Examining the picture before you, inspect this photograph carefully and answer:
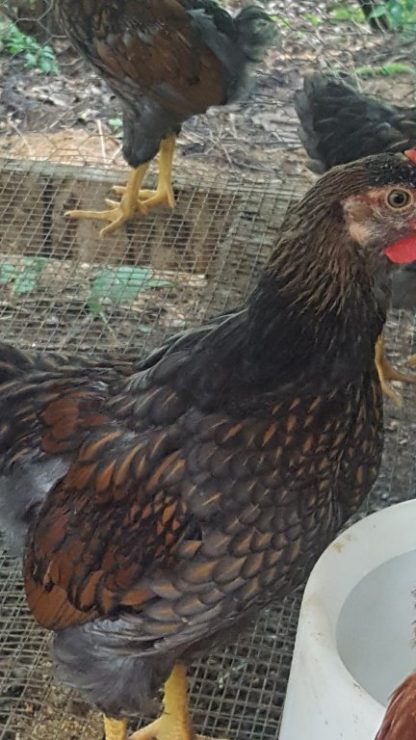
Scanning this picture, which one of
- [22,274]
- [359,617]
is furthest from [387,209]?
[22,274]

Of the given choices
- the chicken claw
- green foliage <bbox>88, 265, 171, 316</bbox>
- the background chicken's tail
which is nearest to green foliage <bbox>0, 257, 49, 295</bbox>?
green foliage <bbox>88, 265, 171, 316</bbox>

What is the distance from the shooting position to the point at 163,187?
9.64 feet

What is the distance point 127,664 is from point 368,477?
0.46 m

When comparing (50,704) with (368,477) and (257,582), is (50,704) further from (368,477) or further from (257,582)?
(368,477)

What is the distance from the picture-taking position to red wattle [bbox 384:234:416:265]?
1428 mm

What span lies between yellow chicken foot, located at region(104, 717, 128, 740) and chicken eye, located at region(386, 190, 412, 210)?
904 millimetres

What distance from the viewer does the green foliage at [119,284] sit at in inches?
104

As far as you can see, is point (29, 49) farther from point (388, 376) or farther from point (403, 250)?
point (403, 250)

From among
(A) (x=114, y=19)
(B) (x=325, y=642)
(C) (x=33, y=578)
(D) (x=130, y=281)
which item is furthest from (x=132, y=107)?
(B) (x=325, y=642)

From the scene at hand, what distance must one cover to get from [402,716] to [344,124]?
65.8 inches

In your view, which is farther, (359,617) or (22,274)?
(22,274)

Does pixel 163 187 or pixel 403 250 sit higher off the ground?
pixel 403 250

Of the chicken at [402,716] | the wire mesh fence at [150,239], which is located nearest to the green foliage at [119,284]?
the wire mesh fence at [150,239]

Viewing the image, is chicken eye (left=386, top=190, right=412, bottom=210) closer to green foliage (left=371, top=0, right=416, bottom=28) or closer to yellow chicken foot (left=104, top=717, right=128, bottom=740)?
yellow chicken foot (left=104, top=717, right=128, bottom=740)
